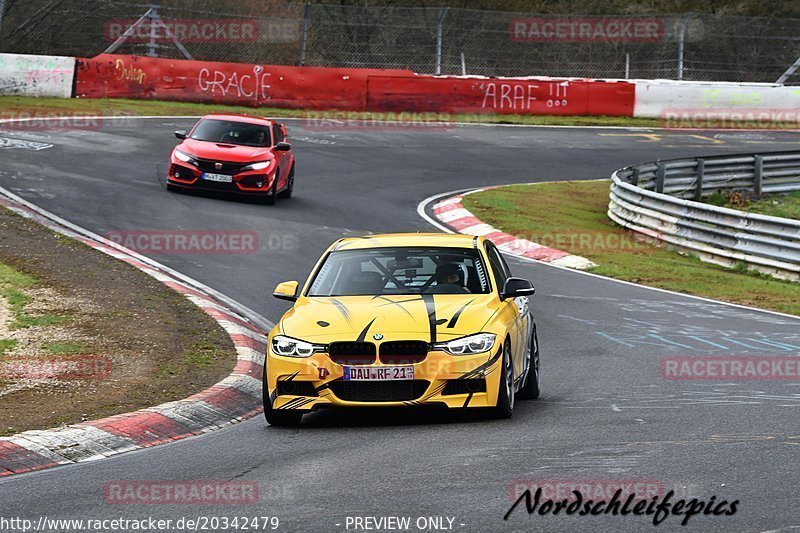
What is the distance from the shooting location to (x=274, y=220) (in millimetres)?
20859

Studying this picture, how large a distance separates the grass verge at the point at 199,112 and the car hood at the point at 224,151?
32.7ft

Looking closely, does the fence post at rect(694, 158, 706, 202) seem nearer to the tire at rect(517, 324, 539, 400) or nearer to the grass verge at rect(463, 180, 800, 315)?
the grass verge at rect(463, 180, 800, 315)

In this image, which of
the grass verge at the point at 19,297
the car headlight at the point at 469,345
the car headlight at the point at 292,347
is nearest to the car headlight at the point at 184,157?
the grass verge at the point at 19,297

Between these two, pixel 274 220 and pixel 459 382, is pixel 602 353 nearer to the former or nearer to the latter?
pixel 459 382

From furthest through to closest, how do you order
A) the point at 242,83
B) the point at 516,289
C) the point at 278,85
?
the point at 278,85 → the point at 242,83 → the point at 516,289

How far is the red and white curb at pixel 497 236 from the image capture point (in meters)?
19.9

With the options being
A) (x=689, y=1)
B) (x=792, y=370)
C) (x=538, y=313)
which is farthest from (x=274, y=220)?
(x=689, y=1)

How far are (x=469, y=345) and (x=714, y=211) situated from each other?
12.8 metres

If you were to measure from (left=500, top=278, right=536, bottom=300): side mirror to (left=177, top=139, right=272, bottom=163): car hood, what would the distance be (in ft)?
43.9

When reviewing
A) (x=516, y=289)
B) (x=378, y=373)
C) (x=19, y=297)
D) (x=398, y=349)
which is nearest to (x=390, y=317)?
(x=398, y=349)

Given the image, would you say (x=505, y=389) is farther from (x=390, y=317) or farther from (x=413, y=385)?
(x=390, y=317)

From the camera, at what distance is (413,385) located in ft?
28.9

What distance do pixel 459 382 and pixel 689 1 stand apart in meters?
49.3

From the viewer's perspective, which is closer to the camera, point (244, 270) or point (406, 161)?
point (244, 270)
